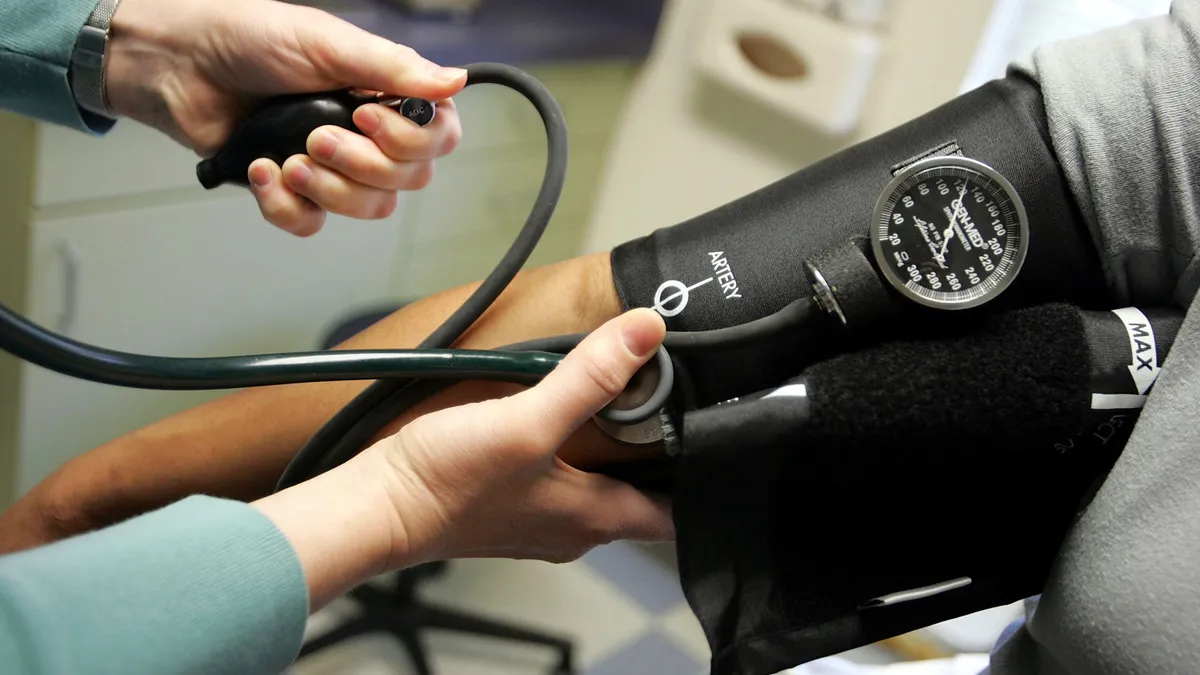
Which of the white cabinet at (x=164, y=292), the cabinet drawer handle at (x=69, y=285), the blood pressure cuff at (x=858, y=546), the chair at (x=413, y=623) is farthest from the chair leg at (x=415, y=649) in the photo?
the blood pressure cuff at (x=858, y=546)

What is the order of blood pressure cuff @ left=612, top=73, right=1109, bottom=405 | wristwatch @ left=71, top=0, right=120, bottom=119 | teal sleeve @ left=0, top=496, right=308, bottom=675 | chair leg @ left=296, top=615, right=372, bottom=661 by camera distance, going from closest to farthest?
teal sleeve @ left=0, top=496, right=308, bottom=675 < blood pressure cuff @ left=612, top=73, right=1109, bottom=405 < wristwatch @ left=71, top=0, right=120, bottom=119 < chair leg @ left=296, top=615, right=372, bottom=661

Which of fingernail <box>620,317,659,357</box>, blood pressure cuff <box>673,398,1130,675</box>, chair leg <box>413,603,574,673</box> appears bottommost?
chair leg <box>413,603,574,673</box>

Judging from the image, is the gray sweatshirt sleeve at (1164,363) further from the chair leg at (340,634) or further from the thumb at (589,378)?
the chair leg at (340,634)

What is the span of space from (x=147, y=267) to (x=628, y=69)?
1101 mm

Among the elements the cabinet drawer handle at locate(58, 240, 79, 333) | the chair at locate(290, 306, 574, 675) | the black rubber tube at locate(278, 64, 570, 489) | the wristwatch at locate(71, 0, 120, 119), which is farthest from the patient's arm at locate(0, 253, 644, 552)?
the chair at locate(290, 306, 574, 675)

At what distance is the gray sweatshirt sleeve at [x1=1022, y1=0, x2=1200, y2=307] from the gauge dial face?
0.08m

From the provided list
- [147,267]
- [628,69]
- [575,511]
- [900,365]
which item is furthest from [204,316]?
[900,365]

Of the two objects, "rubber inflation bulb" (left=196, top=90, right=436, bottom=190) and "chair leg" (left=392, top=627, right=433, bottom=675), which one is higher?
"rubber inflation bulb" (left=196, top=90, right=436, bottom=190)

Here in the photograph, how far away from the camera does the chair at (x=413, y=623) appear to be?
1635 millimetres

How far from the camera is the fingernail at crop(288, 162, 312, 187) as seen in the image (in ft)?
2.47

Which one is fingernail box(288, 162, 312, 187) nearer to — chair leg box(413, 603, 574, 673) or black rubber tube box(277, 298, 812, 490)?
black rubber tube box(277, 298, 812, 490)

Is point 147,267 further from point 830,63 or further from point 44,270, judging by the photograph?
point 830,63

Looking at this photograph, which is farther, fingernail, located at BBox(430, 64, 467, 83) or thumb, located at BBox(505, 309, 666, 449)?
fingernail, located at BBox(430, 64, 467, 83)

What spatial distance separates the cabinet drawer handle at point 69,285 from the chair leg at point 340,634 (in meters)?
0.62
